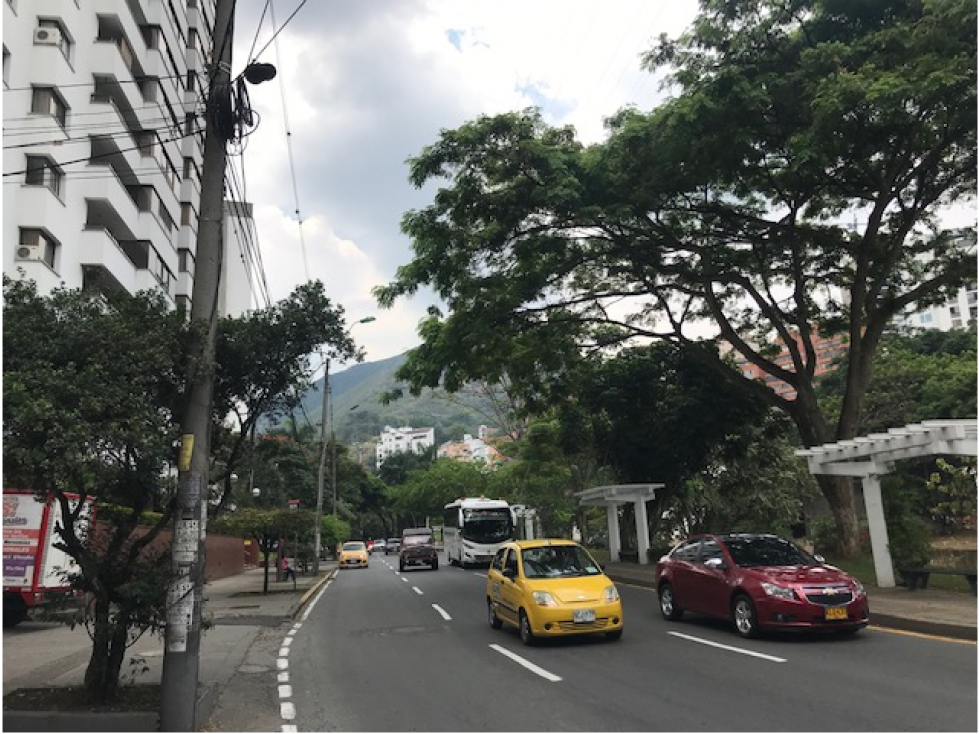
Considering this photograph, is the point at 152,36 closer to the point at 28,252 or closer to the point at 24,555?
the point at 28,252

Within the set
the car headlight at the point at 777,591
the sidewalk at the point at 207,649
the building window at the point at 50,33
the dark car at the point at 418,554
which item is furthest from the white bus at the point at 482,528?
the car headlight at the point at 777,591

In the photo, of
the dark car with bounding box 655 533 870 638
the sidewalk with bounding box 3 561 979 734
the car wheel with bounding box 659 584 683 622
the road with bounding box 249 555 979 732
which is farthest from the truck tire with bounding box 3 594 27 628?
the dark car with bounding box 655 533 870 638

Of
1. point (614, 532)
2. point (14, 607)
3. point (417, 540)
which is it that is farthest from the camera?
point (417, 540)

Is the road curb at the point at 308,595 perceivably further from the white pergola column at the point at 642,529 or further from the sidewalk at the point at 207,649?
the white pergola column at the point at 642,529

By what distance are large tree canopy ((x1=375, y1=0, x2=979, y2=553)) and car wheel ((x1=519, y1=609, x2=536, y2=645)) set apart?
9.04 m

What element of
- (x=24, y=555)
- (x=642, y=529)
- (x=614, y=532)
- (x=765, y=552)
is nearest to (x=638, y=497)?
(x=642, y=529)

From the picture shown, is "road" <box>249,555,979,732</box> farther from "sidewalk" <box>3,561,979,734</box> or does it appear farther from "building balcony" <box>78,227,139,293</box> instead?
"building balcony" <box>78,227,139,293</box>

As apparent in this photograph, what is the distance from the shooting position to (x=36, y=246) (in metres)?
24.4

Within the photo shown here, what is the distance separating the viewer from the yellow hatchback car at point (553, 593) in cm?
1088

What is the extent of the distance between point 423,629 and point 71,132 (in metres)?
22.2

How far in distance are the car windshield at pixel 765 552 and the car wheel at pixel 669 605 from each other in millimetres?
1728

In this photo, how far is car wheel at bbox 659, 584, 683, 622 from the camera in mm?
13414

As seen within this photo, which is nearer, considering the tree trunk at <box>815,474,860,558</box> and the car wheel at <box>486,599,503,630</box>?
the car wheel at <box>486,599,503,630</box>

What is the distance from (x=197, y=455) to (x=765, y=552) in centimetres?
862
